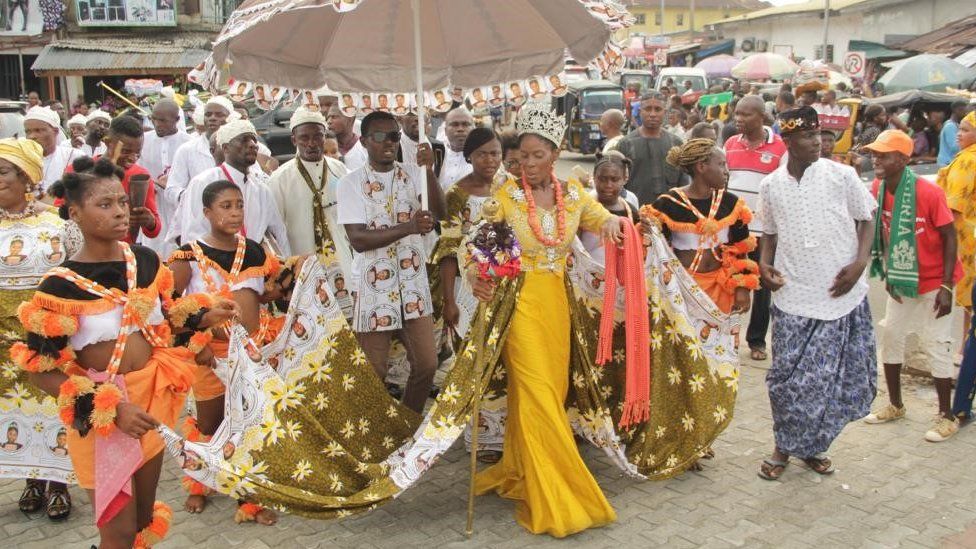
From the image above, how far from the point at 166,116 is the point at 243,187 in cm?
347

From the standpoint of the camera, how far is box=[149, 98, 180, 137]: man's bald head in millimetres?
8414

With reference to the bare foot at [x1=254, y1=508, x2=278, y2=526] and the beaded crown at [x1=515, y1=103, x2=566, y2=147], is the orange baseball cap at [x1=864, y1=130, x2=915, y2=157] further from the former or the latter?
the bare foot at [x1=254, y1=508, x2=278, y2=526]

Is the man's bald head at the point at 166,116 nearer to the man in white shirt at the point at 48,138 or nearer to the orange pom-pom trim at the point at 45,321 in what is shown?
the man in white shirt at the point at 48,138

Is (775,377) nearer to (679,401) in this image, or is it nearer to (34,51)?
(679,401)

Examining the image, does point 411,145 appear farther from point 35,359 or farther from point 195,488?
point 35,359

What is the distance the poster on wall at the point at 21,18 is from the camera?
2931 cm

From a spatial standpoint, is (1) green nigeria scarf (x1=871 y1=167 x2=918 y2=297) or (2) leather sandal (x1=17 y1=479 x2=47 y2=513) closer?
(2) leather sandal (x1=17 y1=479 x2=47 y2=513)

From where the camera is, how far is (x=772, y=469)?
5121 millimetres

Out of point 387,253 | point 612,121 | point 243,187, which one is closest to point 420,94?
point 387,253

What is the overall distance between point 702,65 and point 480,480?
36.3 m

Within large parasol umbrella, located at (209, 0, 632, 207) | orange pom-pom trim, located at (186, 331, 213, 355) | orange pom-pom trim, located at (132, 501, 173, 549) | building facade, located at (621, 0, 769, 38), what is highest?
building facade, located at (621, 0, 769, 38)

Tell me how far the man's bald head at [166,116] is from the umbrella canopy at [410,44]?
139 inches

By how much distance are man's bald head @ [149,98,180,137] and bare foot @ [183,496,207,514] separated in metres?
4.69

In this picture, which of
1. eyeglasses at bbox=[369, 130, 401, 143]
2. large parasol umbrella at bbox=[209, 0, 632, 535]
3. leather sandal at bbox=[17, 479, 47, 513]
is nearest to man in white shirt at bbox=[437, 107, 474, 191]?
large parasol umbrella at bbox=[209, 0, 632, 535]
